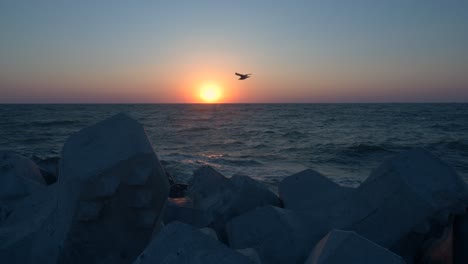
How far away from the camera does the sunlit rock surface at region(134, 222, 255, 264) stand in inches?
61.8

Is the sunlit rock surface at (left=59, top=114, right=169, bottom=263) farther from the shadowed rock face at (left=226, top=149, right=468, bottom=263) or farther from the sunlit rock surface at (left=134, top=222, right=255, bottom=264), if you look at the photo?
the shadowed rock face at (left=226, top=149, right=468, bottom=263)

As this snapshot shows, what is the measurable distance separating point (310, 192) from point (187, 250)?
250 cm

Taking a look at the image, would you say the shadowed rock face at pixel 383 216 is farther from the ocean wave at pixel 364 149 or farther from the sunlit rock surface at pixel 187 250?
the ocean wave at pixel 364 149

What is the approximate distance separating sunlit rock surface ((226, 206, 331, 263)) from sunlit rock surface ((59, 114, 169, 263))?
0.78 m

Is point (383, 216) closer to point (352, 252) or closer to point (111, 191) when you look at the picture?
point (352, 252)

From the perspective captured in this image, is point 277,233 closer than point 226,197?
Yes

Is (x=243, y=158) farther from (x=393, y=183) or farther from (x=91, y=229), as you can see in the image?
(x=91, y=229)

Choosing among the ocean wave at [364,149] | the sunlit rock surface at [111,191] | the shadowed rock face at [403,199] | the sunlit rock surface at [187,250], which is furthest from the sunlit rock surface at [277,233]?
the ocean wave at [364,149]

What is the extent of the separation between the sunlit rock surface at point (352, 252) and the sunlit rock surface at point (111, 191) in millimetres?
1170

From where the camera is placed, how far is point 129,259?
2.42 metres

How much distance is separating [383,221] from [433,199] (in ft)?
1.43

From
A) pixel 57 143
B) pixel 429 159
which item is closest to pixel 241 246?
pixel 429 159

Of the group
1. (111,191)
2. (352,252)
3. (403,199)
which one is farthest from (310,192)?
(111,191)

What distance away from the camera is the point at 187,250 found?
1.61 meters
